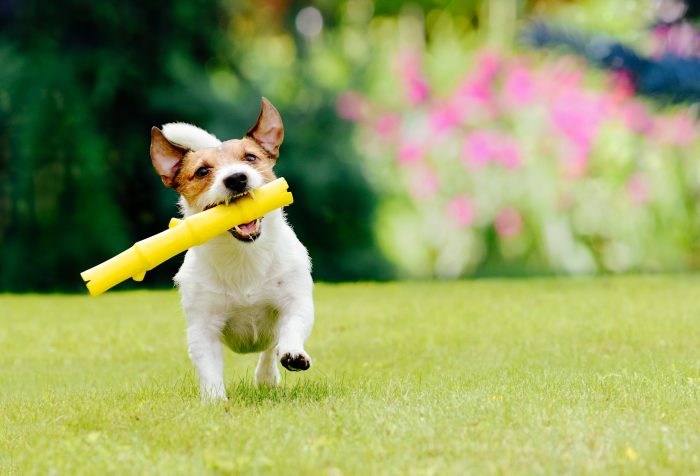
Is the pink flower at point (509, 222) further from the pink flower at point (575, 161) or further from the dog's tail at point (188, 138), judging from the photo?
the dog's tail at point (188, 138)

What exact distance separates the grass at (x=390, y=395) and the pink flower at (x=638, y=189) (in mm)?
3632

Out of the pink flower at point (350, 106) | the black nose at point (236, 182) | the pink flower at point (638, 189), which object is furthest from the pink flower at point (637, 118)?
the black nose at point (236, 182)

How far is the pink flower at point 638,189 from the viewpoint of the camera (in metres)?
12.6

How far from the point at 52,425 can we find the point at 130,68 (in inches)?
340

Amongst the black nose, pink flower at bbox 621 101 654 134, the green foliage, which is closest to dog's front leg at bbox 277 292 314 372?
the black nose

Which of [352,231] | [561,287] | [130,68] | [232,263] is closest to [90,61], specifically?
[130,68]

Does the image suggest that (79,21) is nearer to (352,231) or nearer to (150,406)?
(352,231)

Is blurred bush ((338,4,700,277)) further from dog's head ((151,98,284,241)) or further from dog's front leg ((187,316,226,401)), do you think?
dog's front leg ((187,316,226,401))

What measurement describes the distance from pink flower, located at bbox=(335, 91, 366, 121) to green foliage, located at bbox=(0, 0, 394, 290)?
146mm

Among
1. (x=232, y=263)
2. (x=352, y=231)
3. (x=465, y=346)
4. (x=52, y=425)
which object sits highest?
(x=232, y=263)

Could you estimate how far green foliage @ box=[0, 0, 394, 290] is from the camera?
12.1 meters

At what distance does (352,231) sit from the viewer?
12812mm

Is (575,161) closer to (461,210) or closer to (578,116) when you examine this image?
(578,116)

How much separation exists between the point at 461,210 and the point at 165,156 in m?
7.96
